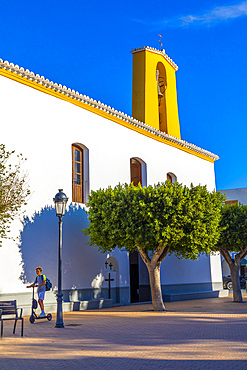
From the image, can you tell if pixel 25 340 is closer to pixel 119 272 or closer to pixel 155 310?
pixel 155 310

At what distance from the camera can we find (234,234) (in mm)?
18641

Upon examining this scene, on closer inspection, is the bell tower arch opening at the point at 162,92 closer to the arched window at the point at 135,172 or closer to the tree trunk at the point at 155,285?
the arched window at the point at 135,172

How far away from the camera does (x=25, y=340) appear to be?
896 centimetres

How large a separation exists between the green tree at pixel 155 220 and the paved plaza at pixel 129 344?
105 inches

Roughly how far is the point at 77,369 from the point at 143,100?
18.9m

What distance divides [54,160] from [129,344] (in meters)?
9.31

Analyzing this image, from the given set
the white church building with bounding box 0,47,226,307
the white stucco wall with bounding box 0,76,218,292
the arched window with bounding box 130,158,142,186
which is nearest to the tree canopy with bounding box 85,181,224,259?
the white stucco wall with bounding box 0,76,218,292

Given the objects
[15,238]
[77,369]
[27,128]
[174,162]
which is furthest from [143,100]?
[77,369]

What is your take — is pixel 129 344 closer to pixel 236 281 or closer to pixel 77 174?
pixel 77 174

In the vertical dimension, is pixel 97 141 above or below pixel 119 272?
above

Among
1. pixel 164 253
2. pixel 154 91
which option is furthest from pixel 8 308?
pixel 154 91

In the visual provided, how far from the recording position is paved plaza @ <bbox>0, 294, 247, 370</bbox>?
6.68 meters

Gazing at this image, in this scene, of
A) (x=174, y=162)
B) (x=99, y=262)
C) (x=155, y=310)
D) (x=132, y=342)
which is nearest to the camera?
(x=132, y=342)

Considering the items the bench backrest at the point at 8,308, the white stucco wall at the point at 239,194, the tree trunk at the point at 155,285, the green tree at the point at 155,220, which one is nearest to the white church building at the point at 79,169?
the green tree at the point at 155,220
